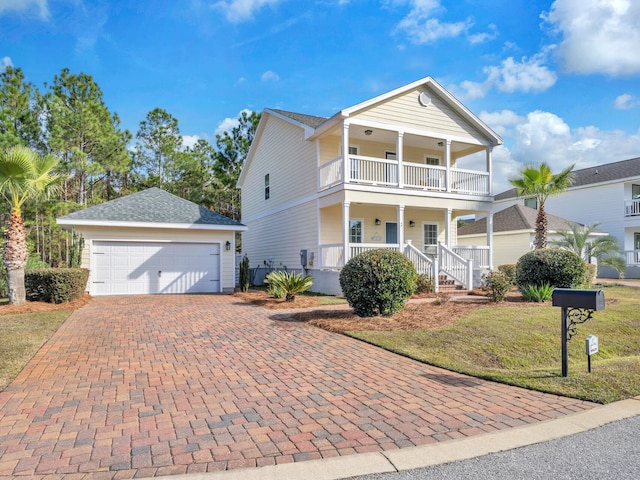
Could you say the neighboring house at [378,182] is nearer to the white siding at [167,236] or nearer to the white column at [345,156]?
the white column at [345,156]

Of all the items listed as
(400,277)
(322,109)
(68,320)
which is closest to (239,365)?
(400,277)

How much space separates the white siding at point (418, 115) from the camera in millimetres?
15859

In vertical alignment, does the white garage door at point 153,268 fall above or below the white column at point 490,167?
below

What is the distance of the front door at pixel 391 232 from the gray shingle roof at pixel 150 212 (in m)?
6.77

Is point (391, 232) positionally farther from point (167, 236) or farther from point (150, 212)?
point (150, 212)

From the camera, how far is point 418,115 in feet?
55.1

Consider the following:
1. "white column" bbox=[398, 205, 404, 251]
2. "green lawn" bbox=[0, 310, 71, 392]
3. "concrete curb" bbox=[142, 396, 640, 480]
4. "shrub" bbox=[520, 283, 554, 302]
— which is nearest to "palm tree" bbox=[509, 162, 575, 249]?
"white column" bbox=[398, 205, 404, 251]

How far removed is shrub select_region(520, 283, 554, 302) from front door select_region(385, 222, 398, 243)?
7275mm

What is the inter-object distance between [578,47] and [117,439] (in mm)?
18520

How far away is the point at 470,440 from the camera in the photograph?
3.54 meters

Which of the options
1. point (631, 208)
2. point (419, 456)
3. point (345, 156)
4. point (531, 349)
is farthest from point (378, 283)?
point (631, 208)

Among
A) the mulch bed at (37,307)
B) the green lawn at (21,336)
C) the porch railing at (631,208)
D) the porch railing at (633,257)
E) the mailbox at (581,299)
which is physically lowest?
the green lawn at (21,336)

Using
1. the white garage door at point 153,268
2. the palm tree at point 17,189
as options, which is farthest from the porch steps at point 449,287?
the palm tree at point 17,189

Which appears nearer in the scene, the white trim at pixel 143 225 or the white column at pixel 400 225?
the white trim at pixel 143 225
